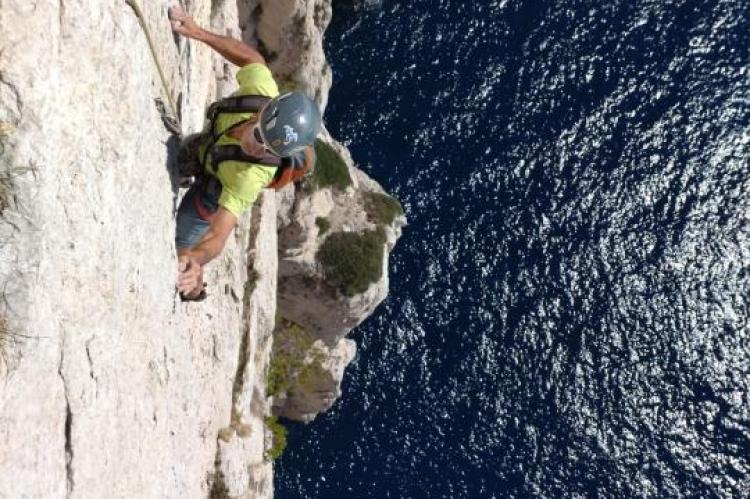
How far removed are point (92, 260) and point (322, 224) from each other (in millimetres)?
34838

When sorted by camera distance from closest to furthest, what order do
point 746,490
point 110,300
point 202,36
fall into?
1. point 110,300
2. point 202,36
3. point 746,490

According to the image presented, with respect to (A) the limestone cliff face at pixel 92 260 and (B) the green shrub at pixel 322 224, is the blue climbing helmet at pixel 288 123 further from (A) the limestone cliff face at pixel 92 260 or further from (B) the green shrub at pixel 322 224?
(B) the green shrub at pixel 322 224

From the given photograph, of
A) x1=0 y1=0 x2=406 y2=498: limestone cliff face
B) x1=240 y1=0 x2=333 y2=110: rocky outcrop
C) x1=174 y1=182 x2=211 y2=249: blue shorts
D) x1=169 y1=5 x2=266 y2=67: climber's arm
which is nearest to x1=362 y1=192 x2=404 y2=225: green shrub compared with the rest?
x1=240 y1=0 x2=333 y2=110: rocky outcrop

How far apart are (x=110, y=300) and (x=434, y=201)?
4840cm

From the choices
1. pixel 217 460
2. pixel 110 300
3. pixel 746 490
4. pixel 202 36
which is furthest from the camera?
pixel 746 490

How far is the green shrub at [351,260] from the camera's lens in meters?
44.9

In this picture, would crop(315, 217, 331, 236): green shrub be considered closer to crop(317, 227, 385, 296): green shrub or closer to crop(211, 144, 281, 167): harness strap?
crop(317, 227, 385, 296): green shrub

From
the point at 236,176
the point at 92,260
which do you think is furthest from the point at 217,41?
the point at 92,260

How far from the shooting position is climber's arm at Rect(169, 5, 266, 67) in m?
13.8

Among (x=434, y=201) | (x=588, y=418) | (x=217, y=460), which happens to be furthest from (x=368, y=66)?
(x=217, y=460)

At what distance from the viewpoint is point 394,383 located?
5462 centimetres

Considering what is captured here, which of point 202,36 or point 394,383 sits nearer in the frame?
point 202,36

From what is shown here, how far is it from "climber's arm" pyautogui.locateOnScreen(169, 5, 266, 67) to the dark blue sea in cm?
4225

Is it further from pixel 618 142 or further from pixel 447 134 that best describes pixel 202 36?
pixel 618 142
